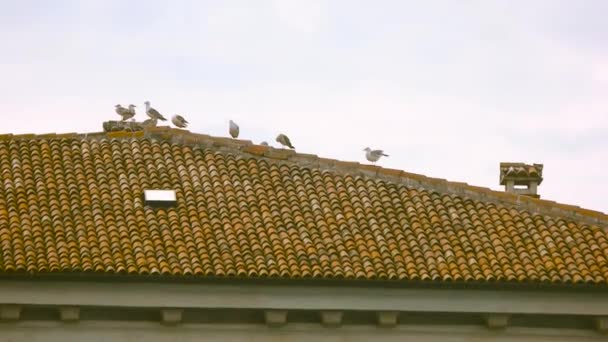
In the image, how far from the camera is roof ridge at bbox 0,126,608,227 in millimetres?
32812

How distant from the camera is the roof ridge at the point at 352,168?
32812 mm

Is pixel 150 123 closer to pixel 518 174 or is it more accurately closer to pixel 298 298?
pixel 518 174

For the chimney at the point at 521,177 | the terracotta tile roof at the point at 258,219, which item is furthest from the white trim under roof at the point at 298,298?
the chimney at the point at 521,177

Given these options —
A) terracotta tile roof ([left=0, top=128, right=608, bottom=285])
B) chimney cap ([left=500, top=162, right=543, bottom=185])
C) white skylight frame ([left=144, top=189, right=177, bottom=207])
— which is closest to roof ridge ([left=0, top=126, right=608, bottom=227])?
terracotta tile roof ([left=0, top=128, right=608, bottom=285])

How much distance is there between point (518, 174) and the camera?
117 ft

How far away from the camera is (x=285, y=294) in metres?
28.6

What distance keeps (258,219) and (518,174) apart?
20.8ft

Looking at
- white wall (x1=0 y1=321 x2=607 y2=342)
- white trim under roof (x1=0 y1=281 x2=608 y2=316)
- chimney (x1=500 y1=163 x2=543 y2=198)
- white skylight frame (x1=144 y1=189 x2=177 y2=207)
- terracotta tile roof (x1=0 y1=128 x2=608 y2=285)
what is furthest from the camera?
A: chimney (x1=500 y1=163 x2=543 y2=198)

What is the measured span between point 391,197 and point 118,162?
13.9 feet

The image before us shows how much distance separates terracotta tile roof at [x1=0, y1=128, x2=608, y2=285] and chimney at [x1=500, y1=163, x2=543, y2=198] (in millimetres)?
2251

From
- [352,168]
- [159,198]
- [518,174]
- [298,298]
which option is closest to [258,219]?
[159,198]

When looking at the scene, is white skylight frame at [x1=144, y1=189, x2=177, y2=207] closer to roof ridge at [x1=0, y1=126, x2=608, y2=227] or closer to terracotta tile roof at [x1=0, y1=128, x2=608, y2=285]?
terracotta tile roof at [x1=0, y1=128, x2=608, y2=285]

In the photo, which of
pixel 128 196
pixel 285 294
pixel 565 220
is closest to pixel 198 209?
pixel 128 196

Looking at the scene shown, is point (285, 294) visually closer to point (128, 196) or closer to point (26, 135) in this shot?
point (128, 196)
